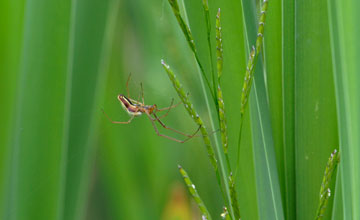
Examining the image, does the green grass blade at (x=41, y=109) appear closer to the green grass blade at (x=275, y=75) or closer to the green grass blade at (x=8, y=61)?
the green grass blade at (x=8, y=61)

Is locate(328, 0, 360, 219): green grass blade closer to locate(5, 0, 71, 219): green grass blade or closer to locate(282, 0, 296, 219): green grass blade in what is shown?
locate(282, 0, 296, 219): green grass blade

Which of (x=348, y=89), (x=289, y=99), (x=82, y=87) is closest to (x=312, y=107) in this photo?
(x=289, y=99)

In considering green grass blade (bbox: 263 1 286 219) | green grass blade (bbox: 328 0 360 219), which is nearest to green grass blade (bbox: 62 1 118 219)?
green grass blade (bbox: 263 1 286 219)

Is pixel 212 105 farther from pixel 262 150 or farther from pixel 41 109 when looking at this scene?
pixel 41 109

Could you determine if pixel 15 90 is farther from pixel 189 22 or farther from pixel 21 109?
pixel 189 22

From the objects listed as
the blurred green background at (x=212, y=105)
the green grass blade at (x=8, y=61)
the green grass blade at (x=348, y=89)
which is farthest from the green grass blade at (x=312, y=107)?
the green grass blade at (x=8, y=61)
